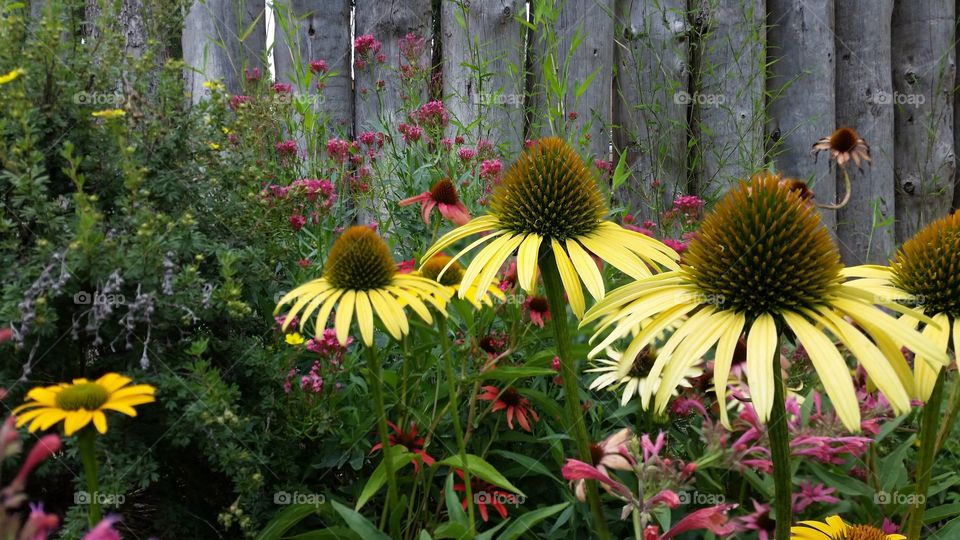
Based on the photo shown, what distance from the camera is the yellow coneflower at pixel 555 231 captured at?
4.37ft

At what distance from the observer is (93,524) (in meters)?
1.01

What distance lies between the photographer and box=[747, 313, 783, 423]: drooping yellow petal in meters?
0.89

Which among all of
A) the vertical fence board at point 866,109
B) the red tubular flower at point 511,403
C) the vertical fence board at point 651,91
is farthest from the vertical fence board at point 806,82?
the red tubular flower at point 511,403

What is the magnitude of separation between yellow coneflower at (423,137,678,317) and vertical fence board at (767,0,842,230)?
9.61ft

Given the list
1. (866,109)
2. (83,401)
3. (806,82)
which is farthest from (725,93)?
(83,401)

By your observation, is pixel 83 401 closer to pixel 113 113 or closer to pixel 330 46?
pixel 113 113

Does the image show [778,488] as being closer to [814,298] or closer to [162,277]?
[814,298]

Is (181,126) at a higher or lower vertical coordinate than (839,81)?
lower

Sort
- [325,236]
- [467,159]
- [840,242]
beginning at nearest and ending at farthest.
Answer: [325,236]
[467,159]
[840,242]

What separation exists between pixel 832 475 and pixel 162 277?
5.49 ft

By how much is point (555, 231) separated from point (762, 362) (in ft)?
1.88

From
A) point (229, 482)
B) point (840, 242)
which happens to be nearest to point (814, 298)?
point (229, 482)

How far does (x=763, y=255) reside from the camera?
1.07 meters

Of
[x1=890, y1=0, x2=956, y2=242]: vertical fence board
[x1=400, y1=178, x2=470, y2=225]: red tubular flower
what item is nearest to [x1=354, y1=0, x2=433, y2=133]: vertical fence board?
[x1=400, y1=178, x2=470, y2=225]: red tubular flower
